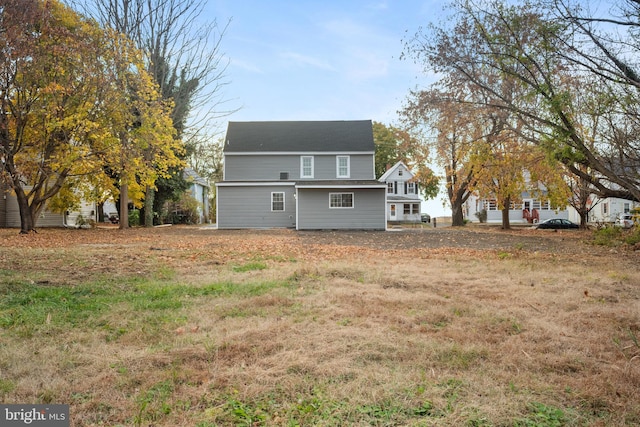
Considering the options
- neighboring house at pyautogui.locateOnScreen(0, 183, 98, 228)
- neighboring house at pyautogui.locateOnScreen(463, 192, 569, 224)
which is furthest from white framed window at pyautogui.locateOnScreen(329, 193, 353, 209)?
neighboring house at pyautogui.locateOnScreen(463, 192, 569, 224)

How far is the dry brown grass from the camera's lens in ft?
9.62

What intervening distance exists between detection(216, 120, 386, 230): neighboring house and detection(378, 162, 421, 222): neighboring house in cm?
1848

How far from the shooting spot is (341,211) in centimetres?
2720

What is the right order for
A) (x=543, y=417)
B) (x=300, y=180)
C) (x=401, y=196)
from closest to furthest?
(x=543, y=417), (x=300, y=180), (x=401, y=196)

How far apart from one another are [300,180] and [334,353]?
1018 inches

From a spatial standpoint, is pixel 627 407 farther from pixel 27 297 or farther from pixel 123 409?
pixel 27 297

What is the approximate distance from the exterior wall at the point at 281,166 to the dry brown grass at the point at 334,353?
22168 mm

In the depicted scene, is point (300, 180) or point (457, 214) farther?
point (457, 214)

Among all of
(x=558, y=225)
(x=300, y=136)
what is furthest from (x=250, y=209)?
(x=558, y=225)

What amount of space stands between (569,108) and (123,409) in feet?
49.8

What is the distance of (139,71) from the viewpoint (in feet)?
73.5

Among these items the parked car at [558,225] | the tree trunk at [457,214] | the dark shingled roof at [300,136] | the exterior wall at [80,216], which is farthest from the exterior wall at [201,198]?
the parked car at [558,225]

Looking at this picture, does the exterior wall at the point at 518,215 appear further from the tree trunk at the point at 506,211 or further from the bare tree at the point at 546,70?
the bare tree at the point at 546,70

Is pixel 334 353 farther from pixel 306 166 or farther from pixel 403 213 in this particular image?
pixel 403 213
